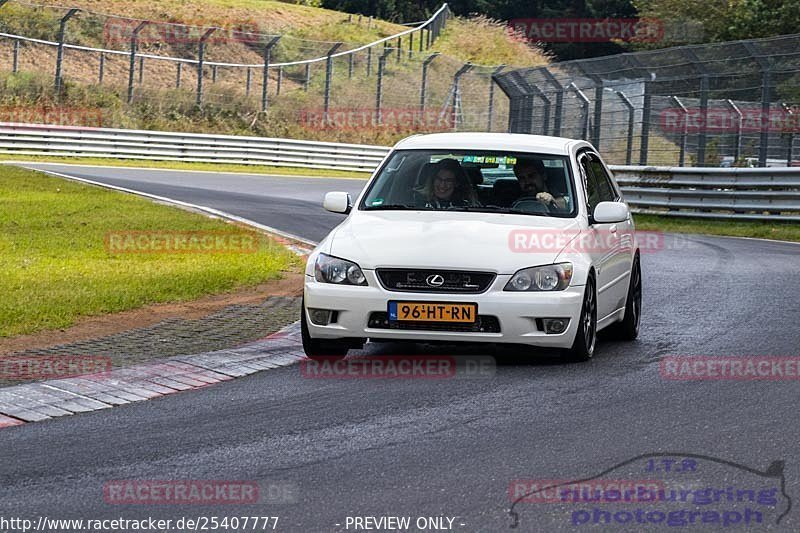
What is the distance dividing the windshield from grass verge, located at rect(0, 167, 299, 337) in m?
2.73

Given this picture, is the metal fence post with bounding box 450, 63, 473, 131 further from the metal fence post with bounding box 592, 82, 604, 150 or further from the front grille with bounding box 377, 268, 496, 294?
the front grille with bounding box 377, 268, 496, 294

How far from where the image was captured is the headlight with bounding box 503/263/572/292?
8703 millimetres

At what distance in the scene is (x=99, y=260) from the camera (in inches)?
571

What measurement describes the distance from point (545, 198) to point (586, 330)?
1170mm

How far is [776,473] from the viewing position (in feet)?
19.9

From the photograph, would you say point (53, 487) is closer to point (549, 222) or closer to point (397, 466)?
point (397, 466)

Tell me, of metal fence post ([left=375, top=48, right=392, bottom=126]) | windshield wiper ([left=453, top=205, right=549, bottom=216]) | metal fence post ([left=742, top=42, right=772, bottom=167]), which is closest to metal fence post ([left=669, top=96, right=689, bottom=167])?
metal fence post ([left=742, top=42, right=772, bottom=167])

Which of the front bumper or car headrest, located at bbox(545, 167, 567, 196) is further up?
car headrest, located at bbox(545, 167, 567, 196)

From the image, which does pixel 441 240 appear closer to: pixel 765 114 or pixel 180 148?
pixel 765 114

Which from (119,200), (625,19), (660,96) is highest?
(625,19)

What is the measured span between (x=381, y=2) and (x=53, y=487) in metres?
83.5

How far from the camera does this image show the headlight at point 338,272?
28.9 ft

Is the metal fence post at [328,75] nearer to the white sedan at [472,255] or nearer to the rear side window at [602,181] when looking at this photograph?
the rear side window at [602,181]

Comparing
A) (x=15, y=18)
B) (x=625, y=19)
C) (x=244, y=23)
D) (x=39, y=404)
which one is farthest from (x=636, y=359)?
(x=625, y=19)
